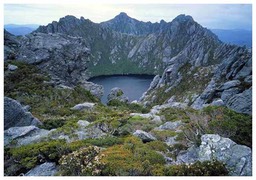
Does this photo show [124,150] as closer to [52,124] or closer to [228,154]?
[228,154]

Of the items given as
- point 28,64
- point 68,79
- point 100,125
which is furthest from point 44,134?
point 68,79

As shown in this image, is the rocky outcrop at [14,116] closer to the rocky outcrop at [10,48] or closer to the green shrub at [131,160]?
the green shrub at [131,160]

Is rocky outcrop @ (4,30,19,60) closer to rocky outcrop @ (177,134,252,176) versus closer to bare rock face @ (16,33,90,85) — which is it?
bare rock face @ (16,33,90,85)

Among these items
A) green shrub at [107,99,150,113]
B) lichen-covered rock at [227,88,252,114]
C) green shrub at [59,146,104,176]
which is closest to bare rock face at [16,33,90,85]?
green shrub at [107,99,150,113]

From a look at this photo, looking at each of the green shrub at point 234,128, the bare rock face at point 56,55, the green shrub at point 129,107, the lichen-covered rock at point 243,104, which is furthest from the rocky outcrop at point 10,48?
the green shrub at point 234,128

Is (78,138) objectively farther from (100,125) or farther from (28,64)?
(28,64)

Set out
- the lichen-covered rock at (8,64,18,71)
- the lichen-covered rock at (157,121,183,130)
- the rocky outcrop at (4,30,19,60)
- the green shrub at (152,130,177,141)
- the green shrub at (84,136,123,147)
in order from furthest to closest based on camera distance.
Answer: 1. the rocky outcrop at (4,30,19,60)
2. the lichen-covered rock at (8,64,18,71)
3. the lichen-covered rock at (157,121,183,130)
4. the green shrub at (152,130,177,141)
5. the green shrub at (84,136,123,147)
